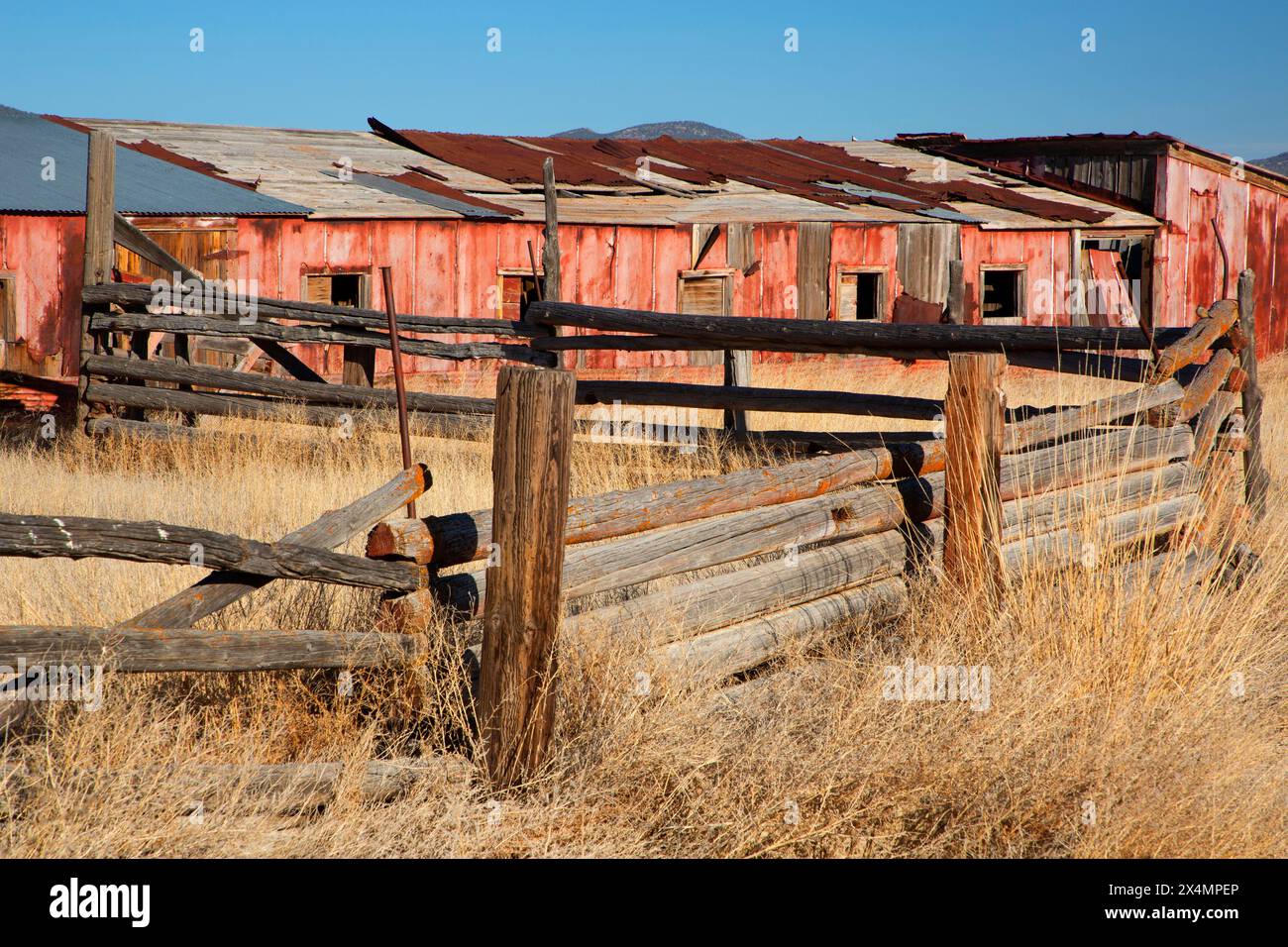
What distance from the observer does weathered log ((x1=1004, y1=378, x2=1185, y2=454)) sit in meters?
5.46

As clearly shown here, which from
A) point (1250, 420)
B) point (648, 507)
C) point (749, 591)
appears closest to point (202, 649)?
point (648, 507)

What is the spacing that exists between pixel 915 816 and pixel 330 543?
1.87 m

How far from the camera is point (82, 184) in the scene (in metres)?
13.7

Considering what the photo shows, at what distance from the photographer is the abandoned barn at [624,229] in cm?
1361

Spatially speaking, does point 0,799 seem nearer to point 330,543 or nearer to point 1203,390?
point 330,543

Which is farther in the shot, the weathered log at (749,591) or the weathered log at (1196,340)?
the weathered log at (1196,340)

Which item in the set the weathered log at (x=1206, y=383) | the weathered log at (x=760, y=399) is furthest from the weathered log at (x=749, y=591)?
the weathered log at (x=760, y=399)

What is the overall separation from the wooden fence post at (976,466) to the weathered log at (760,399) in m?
2.44

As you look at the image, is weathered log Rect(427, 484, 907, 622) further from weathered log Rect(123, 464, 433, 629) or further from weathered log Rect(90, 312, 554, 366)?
weathered log Rect(90, 312, 554, 366)

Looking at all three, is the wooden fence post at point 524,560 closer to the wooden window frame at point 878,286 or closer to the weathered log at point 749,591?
the weathered log at point 749,591

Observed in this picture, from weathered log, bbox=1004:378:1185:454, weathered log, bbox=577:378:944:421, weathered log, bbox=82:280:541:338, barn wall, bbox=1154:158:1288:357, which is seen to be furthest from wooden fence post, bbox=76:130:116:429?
barn wall, bbox=1154:158:1288:357

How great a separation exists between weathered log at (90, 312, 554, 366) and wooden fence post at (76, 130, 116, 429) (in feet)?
0.85

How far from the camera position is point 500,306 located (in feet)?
52.2

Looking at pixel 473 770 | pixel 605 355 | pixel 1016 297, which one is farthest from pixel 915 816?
pixel 1016 297
